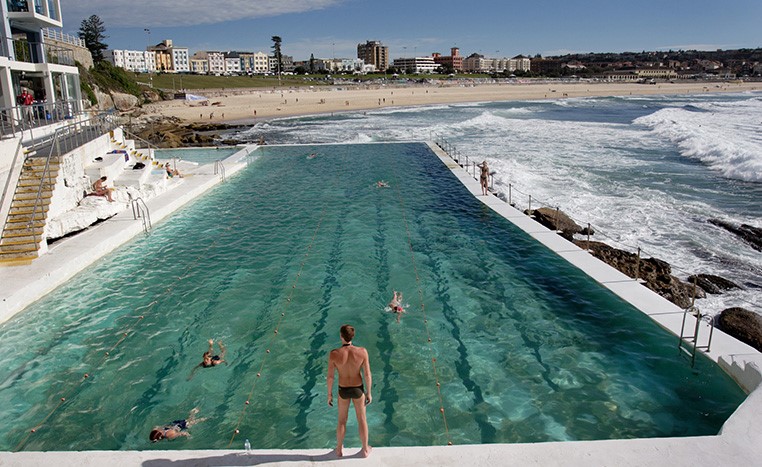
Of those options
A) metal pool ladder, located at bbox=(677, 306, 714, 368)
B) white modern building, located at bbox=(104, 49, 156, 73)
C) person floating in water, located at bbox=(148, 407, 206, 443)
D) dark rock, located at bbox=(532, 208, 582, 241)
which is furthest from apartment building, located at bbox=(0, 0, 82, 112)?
white modern building, located at bbox=(104, 49, 156, 73)

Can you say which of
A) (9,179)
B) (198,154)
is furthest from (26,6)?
(9,179)

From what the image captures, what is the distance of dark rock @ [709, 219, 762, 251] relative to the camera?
56.8ft

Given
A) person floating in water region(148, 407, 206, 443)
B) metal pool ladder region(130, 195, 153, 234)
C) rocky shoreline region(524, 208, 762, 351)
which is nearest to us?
person floating in water region(148, 407, 206, 443)

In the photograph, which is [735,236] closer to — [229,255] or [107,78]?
[229,255]

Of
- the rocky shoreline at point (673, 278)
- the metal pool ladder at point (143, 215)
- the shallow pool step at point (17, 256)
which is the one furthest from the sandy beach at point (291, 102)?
the rocky shoreline at point (673, 278)

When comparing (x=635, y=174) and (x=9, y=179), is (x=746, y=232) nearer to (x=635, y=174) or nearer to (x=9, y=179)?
(x=635, y=174)

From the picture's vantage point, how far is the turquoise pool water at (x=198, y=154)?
31.0 meters

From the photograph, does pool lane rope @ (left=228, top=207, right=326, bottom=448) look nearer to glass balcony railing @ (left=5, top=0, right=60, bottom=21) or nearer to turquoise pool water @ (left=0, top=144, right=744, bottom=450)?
turquoise pool water @ (left=0, top=144, right=744, bottom=450)

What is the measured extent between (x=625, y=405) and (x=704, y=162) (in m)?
31.0

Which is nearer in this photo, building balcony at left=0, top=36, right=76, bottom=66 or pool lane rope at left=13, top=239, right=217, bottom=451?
pool lane rope at left=13, top=239, right=217, bottom=451

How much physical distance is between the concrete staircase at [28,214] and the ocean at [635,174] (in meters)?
15.6

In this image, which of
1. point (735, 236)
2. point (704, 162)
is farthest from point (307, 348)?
point (704, 162)

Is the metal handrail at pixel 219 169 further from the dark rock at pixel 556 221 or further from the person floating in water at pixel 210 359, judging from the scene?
the person floating in water at pixel 210 359

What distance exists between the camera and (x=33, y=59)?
24219mm
